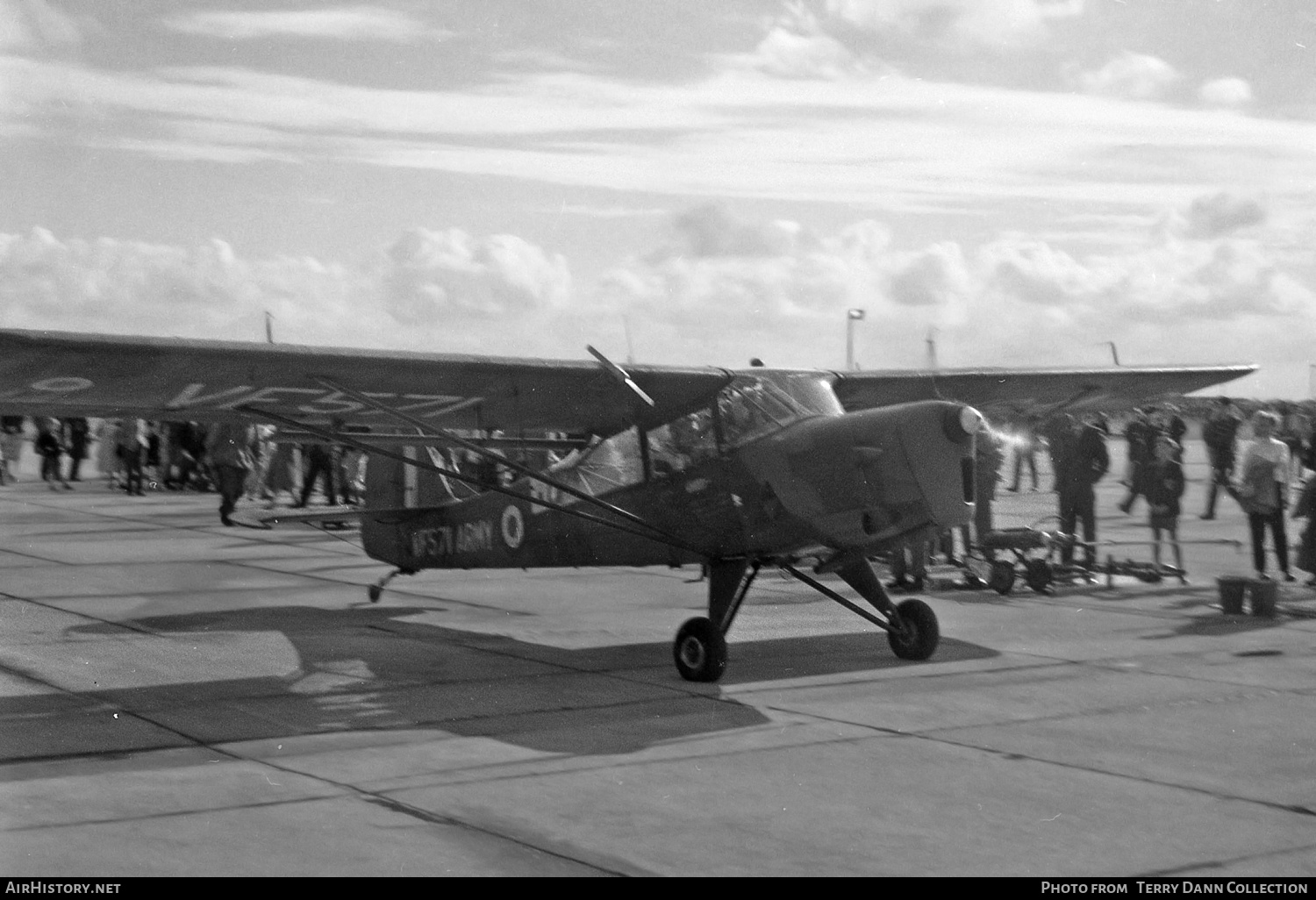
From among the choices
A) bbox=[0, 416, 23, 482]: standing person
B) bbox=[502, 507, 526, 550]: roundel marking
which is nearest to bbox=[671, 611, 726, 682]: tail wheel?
bbox=[502, 507, 526, 550]: roundel marking

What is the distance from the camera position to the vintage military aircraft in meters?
9.27

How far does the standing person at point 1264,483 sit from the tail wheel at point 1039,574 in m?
2.33

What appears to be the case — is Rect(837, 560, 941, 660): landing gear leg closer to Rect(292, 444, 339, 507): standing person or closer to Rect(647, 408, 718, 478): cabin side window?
Rect(647, 408, 718, 478): cabin side window

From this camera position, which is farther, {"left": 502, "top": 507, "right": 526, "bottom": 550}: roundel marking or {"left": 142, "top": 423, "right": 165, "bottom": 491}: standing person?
{"left": 142, "top": 423, "right": 165, "bottom": 491}: standing person

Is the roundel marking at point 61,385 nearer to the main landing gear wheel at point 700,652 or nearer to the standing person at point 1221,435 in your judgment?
the main landing gear wheel at point 700,652

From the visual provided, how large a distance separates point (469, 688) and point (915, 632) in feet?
10.8

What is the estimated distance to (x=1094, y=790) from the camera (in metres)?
6.78

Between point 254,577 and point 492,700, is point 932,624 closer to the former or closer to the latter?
point 492,700

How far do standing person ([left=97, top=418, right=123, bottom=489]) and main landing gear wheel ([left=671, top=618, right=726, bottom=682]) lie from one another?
23732 mm

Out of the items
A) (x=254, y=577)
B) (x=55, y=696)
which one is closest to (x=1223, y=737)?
(x=55, y=696)

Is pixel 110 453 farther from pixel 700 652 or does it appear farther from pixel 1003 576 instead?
pixel 700 652

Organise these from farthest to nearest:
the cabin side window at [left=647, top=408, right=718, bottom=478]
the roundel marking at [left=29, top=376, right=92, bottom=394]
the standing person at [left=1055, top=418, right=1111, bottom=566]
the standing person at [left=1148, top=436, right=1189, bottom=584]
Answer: the standing person at [left=1055, top=418, right=1111, bottom=566] < the standing person at [left=1148, top=436, right=1189, bottom=584] < the cabin side window at [left=647, top=408, right=718, bottom=478] < the roundel marking at [left=29, top=376, right=92, bottom=394]

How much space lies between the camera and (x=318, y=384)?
399 inches

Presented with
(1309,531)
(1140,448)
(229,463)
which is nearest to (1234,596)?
(1309,531)
